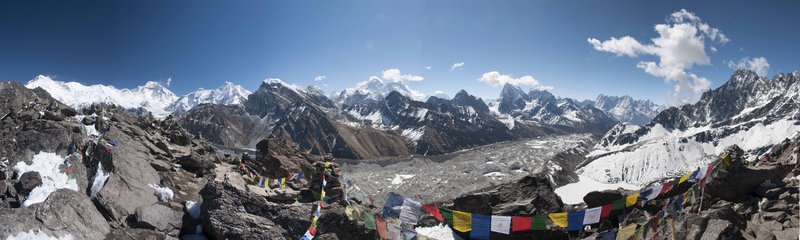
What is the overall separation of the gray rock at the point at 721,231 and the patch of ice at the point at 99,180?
30.1 metres

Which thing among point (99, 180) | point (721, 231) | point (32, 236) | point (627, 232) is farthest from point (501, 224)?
point (99, 180)

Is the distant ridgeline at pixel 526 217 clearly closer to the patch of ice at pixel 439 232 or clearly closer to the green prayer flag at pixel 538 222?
the green prayer flag at pixel 538 222


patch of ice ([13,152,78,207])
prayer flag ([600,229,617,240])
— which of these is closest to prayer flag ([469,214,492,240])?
prayer flag ([600,229,617,240])

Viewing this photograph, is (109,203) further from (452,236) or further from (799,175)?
(799,175)

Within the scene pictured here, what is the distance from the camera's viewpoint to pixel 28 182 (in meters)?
21.5

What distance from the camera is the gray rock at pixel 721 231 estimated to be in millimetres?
16969

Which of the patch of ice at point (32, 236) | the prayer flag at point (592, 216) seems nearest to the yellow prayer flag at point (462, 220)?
the prayer flag at point (592, 216)

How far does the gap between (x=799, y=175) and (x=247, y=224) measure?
29.7 m

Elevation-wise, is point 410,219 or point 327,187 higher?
point 327,187

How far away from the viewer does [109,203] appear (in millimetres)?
20812

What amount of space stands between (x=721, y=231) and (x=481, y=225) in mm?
11671

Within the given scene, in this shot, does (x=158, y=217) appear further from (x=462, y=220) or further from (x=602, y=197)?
(x=602, y=197)

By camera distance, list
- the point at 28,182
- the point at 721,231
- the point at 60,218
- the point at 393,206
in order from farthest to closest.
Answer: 1. the point at 393,206
2. the point at 28,182
3. the point at 60,218
4. the point at 721,231

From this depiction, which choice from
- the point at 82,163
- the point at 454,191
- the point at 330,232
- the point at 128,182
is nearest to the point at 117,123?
the point at 82,163
